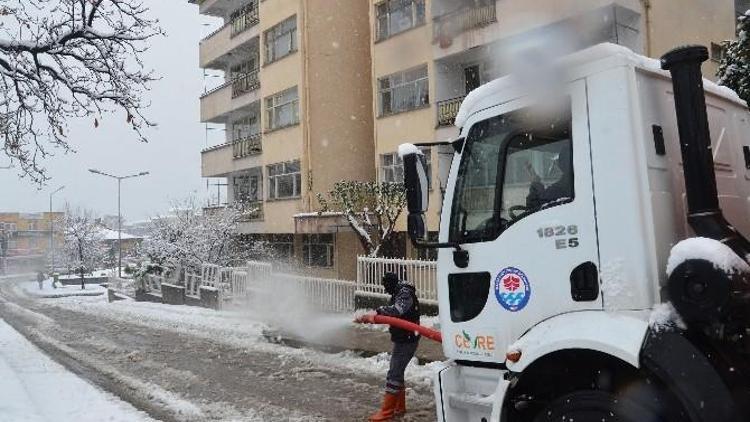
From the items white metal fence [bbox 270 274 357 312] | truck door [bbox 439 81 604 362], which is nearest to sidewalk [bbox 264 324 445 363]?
white metal fence [bbox 270 274 357 312]

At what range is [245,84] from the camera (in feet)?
95.3

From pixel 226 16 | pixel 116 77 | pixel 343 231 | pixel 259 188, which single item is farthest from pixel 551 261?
pixel 226 16

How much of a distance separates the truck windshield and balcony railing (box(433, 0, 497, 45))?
1347 cm

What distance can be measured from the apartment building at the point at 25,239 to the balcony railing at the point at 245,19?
65.3m

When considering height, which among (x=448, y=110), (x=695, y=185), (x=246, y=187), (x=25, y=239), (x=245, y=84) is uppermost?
(x=245, y=84)

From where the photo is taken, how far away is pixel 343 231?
22.0 m

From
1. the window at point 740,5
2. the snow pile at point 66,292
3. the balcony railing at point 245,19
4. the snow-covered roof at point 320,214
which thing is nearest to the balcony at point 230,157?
the balcony railing at point 245,19

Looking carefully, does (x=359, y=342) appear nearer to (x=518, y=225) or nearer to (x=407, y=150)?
(x=407, y=150)

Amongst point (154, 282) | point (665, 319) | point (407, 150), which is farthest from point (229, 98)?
point (665, 319)

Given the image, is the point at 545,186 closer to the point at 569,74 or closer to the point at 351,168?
the point at 569,74

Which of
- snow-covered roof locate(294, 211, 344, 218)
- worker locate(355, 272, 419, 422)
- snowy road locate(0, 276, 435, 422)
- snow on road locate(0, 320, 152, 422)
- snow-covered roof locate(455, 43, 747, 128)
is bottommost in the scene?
snowy road locate(0, 276, 435, 422)

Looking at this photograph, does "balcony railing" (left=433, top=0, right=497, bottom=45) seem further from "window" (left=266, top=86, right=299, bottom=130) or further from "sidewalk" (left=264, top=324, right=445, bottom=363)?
"sidewalk" (left=264, top=324, right=445, bottom=363)

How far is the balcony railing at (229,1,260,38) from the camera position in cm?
2772

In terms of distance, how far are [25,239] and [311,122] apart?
11162cm
